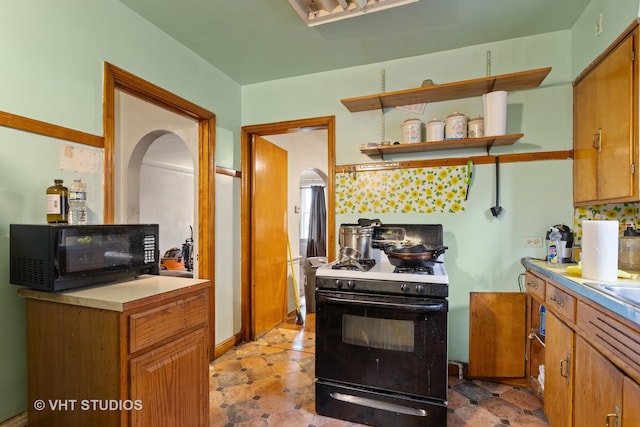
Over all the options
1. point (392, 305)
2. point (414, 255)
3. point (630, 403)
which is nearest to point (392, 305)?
point (392, 305)

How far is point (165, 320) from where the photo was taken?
133cm

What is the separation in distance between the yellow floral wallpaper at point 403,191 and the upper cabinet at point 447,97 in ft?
0.61

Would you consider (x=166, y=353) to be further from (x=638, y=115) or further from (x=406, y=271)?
(x=638, y=115)

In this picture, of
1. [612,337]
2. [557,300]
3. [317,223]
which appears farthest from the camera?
[317,223]

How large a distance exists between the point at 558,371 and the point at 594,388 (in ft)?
1.14

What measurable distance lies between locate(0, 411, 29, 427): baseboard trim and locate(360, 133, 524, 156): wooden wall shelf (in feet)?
7.94

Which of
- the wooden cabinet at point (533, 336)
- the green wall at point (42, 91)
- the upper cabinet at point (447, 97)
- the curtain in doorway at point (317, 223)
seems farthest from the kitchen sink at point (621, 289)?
the curtain in doorway at point (317, 223)

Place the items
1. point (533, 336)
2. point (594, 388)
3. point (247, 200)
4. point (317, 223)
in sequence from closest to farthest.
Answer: point (594, 388) < point (533, 336) < point (247, 200) < point (317, 223)

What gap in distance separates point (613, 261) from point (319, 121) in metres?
2.15

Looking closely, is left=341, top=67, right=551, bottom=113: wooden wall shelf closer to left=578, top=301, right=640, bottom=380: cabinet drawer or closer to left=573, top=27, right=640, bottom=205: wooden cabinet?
left=573, top=27, right=640, bottom=205: wooden cabinet

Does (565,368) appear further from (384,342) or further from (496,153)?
(496,153)

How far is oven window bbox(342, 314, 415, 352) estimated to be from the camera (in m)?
1.72

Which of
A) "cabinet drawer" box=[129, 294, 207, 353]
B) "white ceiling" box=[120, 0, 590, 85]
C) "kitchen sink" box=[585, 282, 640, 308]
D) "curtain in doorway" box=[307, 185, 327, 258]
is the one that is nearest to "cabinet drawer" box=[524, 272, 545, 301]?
"kitchen sink" box=[585, 282, 640, 308]

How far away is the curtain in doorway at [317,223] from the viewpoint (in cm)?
789
